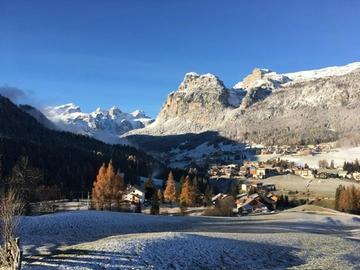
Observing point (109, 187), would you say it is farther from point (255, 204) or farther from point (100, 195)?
point (255, 204)

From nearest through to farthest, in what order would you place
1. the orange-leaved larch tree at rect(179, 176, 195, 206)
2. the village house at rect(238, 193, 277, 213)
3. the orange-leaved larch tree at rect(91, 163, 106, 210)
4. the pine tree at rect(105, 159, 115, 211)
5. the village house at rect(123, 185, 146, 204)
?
the orange-leaved larch tree at rect(91, 163, 106, 210) < the pine tree at rect(105, 159, 115, 211) < the orange-leaved larch tree at rect(179, 176, 195, 206) < the village house at rect(123, 185, 146, 204) < the village house at rect(238, 193, 277, 213)

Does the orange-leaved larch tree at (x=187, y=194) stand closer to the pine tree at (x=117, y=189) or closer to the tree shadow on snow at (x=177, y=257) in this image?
the pine tree at (x=117, y=189)

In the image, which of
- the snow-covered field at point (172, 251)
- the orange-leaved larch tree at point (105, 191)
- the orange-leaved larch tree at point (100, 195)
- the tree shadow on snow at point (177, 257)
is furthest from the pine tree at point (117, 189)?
the tree shadow on snow at point (177, 257)

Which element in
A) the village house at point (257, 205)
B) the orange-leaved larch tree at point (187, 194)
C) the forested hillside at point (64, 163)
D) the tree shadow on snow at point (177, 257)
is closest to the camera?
the tree shadow on snow at point (177, 257)

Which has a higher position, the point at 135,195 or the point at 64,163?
the point at 64,163

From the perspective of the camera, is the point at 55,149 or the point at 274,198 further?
the point at 55,149

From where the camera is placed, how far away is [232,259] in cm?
2183

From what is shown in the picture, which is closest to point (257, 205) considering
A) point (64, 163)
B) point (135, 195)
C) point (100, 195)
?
point (135, 195)

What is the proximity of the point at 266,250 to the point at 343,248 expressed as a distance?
8.64 m

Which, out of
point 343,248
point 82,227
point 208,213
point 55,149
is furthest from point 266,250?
point 55,149

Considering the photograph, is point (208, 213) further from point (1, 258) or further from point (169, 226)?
point (1, 258)

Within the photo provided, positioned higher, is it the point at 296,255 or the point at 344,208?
the point at 296,255

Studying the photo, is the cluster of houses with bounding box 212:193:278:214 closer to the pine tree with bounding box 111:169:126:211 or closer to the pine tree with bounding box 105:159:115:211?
the pine tree with bounding box 111:169:126:211

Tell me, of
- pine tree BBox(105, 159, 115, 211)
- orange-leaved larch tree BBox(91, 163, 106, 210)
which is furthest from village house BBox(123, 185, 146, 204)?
orange-leaved larch tree BBox(91, 163, 106, 210)
